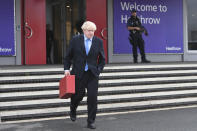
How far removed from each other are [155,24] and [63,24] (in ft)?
11.6

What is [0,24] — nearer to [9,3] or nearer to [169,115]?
[9,3]

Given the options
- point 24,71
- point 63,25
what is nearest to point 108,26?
point 63,25

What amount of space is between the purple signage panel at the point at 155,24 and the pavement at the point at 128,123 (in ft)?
18.3

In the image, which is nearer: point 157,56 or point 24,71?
point 24,71

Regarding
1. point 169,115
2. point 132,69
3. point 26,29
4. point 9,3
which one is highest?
point 9,3

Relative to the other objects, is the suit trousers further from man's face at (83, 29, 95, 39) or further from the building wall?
the building wall

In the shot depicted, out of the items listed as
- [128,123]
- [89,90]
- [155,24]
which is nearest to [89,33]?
[89,90]

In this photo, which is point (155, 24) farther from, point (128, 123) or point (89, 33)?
point (89, 33)

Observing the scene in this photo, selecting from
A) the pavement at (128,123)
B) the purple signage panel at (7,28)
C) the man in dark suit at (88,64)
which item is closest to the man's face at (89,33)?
the man in dark suit at (88,64)

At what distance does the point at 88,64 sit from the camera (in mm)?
5082

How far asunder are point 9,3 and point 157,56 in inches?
226

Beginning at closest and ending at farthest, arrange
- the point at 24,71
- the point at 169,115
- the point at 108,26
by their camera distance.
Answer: the point at 169,115
the point at 24,71
the point at 108,26

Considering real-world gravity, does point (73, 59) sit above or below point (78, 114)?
above

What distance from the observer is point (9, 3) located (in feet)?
33.1
